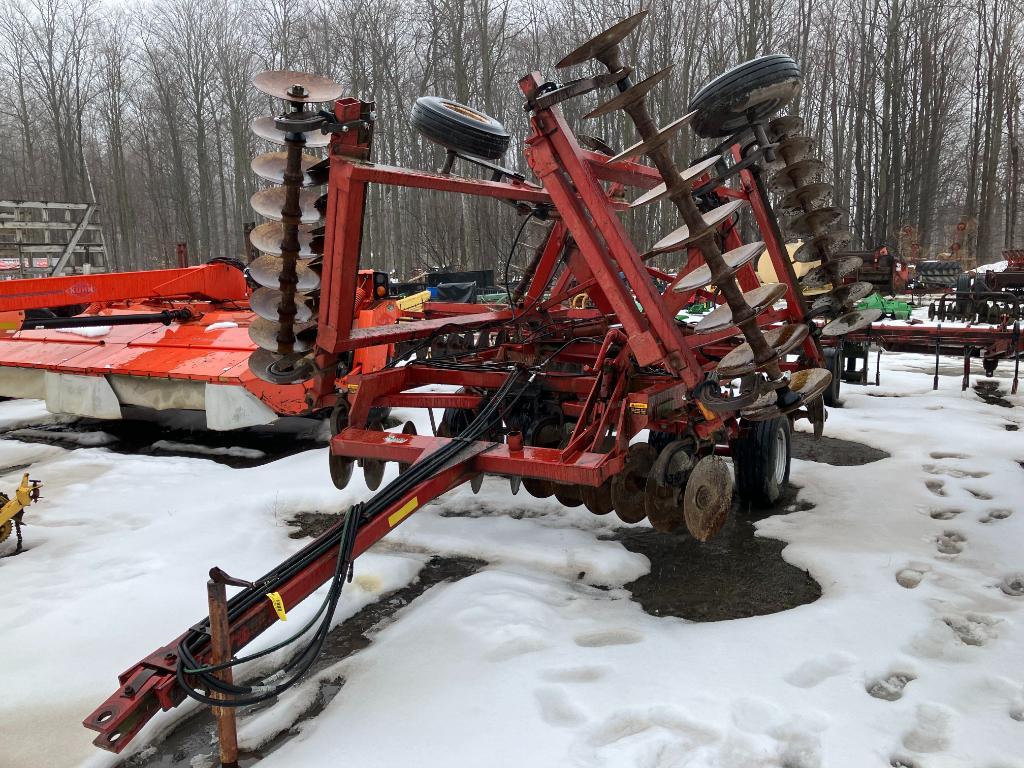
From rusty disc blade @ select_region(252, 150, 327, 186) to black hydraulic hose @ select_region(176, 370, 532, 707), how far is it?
1490 millimetres

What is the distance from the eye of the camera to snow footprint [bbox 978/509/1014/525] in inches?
188

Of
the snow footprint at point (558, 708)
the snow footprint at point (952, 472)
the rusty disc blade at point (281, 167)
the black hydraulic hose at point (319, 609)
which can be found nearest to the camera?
the black hydraulic hose at point (319, 609)

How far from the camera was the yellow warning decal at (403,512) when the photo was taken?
3.03m

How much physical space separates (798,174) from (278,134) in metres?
2.90

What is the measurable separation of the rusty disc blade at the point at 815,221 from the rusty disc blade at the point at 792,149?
1.06 feet

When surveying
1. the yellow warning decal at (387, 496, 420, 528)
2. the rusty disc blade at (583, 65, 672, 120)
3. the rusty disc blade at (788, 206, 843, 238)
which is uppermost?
the rusty disc blade at (583, 65, 672, 120)

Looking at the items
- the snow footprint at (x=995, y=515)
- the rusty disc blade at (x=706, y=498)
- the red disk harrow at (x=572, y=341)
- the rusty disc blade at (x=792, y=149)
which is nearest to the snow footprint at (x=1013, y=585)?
the snow footprint at (x=995, y=515)

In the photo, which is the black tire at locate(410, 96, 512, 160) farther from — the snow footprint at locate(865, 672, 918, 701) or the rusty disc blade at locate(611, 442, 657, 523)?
the snow footprint at locate(865, 672, 918, 701)

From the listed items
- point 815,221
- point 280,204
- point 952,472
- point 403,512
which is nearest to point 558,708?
point 403,512

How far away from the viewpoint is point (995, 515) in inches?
191

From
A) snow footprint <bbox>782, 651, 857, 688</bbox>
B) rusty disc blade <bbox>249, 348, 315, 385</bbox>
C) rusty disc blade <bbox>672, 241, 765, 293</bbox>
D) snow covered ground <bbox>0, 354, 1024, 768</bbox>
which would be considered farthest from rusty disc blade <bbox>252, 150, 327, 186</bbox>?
snow footprint <bbox>782, 651, 857, 688</bbox>

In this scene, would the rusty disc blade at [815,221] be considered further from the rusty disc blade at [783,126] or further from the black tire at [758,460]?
the black tire at [758,460]

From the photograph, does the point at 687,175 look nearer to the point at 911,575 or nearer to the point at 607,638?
the point at 607,638

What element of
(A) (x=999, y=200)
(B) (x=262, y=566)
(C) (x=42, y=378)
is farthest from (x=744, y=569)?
(A) (x=999, y=200)
